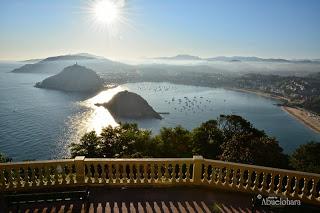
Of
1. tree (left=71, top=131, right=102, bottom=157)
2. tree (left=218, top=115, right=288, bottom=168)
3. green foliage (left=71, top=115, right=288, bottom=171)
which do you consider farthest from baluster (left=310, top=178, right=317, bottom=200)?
tree (left=71, top=131, right=102, bottom=157)

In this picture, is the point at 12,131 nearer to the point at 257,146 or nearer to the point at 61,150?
the point at 61,150

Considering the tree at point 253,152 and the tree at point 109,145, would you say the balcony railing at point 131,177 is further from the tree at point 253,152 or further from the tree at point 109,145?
the tree at point 253,152

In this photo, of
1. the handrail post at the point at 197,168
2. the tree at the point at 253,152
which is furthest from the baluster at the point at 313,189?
the tree at the point at 253,152

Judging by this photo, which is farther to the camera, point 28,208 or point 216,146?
point 216,146

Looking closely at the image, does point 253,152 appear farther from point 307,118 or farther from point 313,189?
point 307,118

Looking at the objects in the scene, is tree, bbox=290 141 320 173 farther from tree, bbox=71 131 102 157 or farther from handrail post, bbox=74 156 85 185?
handrail post, bbox=74 156 85 185

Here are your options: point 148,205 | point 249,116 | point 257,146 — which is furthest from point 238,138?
point 249,116
